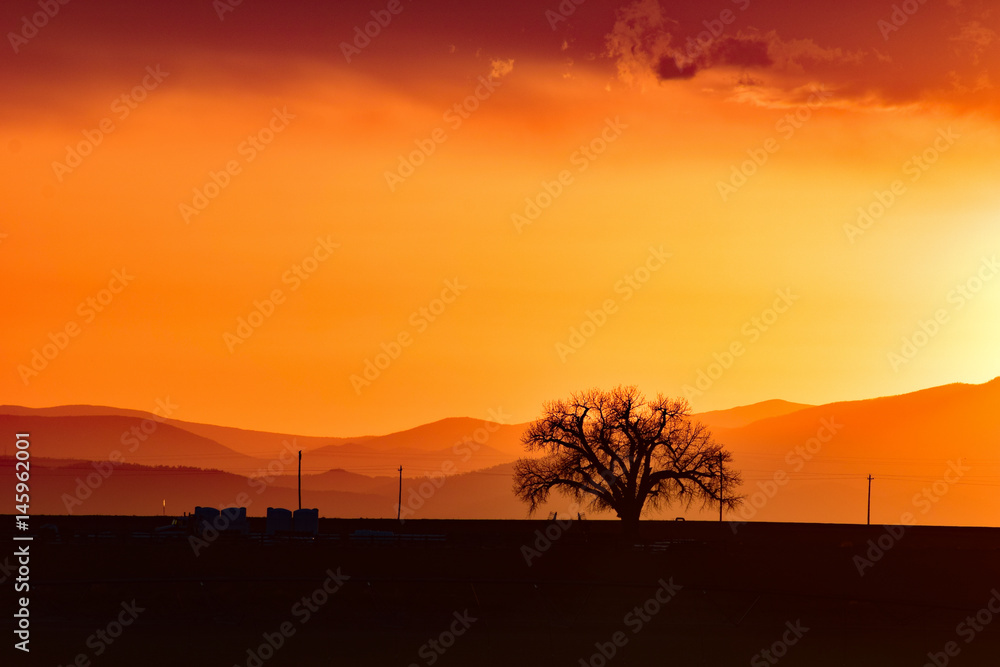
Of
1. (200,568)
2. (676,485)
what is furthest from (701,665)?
(676,485)

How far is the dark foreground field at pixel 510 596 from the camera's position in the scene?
1529 inches

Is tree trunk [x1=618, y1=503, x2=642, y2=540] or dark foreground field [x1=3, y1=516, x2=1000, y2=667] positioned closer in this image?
dark foreground field [x1=3, y1=516, x2=1000, y2=667]

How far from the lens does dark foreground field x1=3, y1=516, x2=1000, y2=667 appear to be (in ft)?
127

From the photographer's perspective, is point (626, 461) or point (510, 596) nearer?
point (510, 596)

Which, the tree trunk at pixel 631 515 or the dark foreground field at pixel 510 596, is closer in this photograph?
the dark foreground field at pixel 510 596

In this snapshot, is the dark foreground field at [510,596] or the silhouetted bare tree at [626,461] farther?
the silhouetted bare tree at [626,461]

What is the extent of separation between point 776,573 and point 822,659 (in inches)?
1022

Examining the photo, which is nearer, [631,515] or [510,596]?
[510,596]

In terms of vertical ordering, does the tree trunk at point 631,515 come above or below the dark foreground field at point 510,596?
above

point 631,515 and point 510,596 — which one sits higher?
point 631,515

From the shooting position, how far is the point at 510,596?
176 ft

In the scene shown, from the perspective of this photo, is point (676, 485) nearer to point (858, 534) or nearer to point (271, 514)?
point (858, 534)

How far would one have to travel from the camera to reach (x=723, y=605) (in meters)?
52.4

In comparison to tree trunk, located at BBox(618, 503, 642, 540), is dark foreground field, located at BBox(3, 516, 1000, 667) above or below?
below
